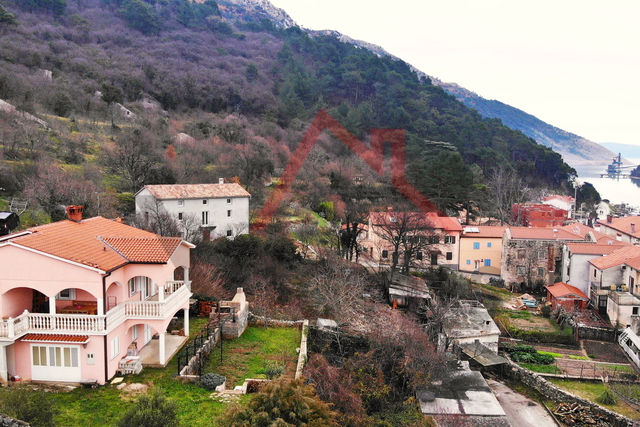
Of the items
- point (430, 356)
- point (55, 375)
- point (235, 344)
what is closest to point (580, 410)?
point (430, 356)

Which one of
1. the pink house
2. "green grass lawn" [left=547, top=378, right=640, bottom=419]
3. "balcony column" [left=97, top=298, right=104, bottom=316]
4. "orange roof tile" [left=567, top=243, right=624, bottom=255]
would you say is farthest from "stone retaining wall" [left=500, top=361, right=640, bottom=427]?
"balcony column" [left=97, top=298, right=104, bottom=316]

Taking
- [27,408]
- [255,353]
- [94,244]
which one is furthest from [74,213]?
[255,353]

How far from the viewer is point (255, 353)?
16.5 metres

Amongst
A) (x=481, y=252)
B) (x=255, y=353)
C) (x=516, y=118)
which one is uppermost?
(x=516, y=118)

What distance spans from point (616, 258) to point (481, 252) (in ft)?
31.0

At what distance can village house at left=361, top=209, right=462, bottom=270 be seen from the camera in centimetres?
3228

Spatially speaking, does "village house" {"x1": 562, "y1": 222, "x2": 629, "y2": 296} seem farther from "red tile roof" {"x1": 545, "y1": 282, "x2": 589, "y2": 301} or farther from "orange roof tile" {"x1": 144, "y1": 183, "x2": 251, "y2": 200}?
"orange roof tile" {"x1": 144, "y1": 183, "x2": 251, "y2": 200}

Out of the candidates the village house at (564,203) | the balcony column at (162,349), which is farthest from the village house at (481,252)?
the balcony column at (162,349)

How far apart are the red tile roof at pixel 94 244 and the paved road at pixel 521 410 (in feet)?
47.2

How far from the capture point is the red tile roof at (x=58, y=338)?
1231 centimetres

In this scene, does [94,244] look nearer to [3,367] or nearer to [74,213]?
[74,213]

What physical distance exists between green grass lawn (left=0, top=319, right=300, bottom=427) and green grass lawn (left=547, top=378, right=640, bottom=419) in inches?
493

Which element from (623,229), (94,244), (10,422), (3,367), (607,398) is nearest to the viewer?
(10,422)

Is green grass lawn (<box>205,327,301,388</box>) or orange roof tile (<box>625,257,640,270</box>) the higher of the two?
orange roof tile (<box>625,257,640,270</box>)
